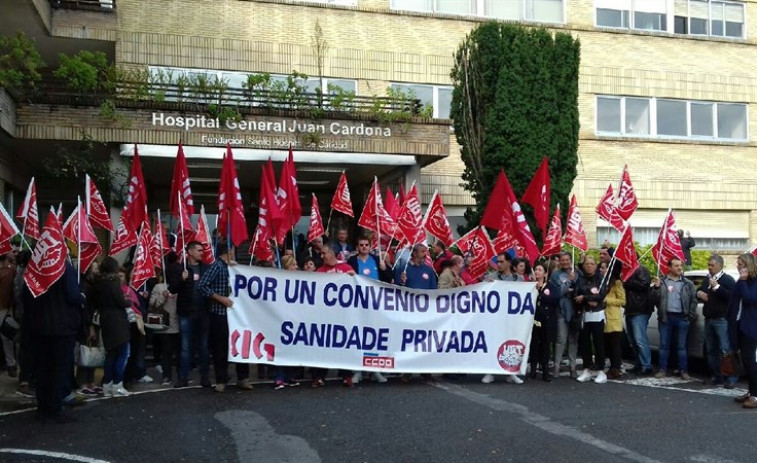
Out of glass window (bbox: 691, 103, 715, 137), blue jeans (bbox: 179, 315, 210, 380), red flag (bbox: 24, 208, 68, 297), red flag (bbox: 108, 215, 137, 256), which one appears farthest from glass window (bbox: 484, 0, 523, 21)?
red flag (bbox: 24, 208, 68, 297)

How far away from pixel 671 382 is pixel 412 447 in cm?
554

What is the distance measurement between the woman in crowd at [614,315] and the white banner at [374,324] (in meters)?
1.30

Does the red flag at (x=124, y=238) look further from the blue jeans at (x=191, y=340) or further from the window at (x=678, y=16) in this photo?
the window at (x=678, y=16)

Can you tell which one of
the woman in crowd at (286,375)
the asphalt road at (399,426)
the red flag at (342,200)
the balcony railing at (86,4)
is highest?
the balcony railing at (86,4)

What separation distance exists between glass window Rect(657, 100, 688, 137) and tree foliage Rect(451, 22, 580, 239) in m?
5.98

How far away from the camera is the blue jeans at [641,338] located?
11.9 metres

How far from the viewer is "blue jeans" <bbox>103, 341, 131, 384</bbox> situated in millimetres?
9984

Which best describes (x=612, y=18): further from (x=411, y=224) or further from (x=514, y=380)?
(x=514, y=380)

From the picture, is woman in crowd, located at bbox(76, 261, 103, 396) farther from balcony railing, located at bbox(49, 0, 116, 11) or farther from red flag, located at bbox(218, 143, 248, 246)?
balcony railing, located at bbox(49, 0, 116, 11)

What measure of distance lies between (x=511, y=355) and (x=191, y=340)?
164 inches

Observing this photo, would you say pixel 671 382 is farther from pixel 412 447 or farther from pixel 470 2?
pixel 470 2

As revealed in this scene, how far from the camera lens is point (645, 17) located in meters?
23.9

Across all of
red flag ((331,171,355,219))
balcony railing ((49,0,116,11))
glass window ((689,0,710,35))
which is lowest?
red flag ((331,171,355,219))

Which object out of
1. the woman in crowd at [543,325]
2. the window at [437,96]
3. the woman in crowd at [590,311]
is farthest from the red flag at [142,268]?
the window at [437,96]
